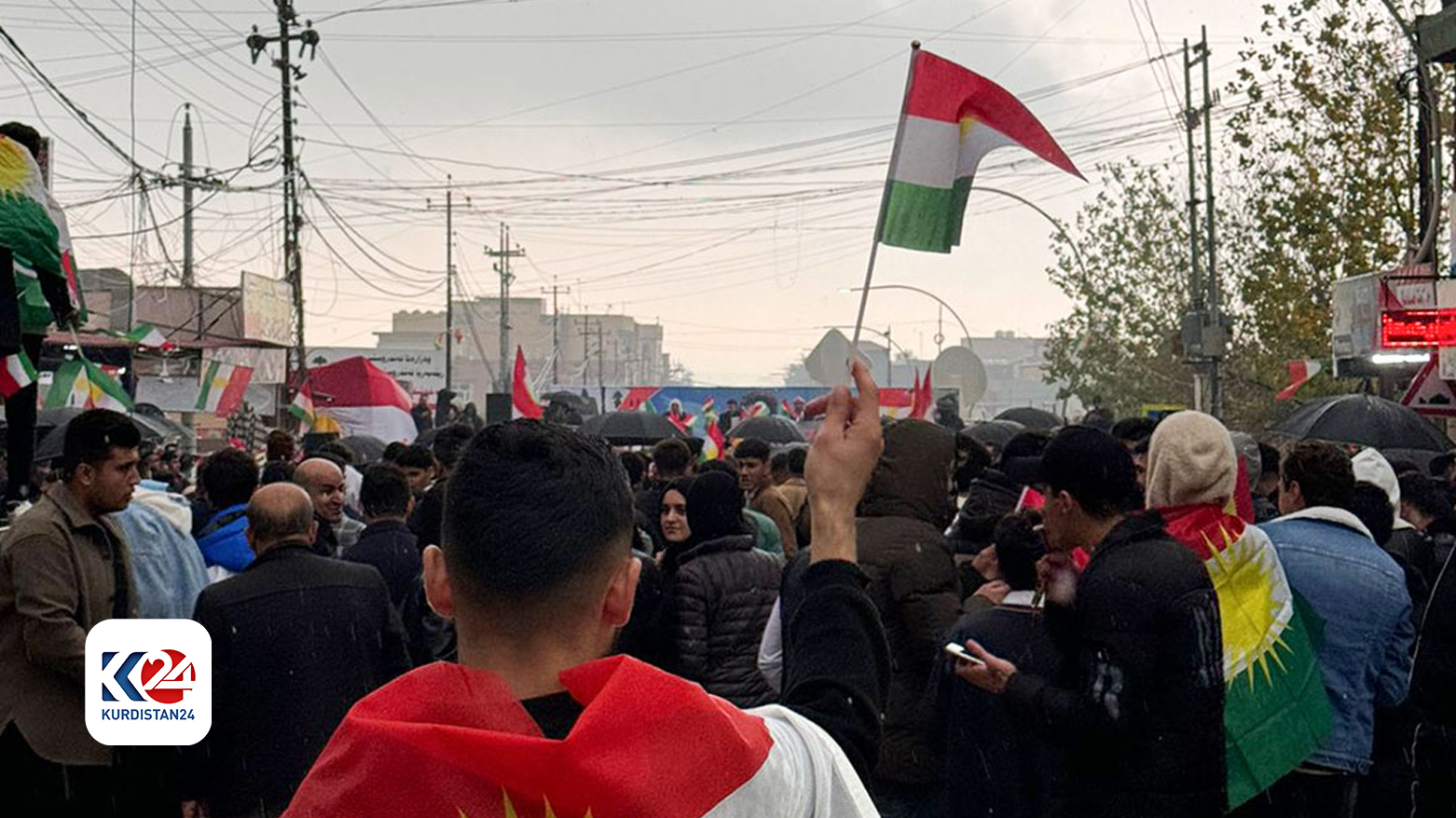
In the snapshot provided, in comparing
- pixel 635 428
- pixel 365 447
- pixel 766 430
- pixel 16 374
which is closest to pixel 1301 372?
pixel 766 430

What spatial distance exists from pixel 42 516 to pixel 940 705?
3233mm

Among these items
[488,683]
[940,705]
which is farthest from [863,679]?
[940,705]

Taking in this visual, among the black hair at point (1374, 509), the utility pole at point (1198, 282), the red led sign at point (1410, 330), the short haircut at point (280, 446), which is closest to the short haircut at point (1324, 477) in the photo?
the black hair at point (1374, 509)

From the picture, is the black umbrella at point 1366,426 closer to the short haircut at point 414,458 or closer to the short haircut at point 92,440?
the short haircut at point 414,458

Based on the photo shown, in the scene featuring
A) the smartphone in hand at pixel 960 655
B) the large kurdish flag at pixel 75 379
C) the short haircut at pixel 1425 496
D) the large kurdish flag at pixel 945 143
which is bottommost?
the smartphone in hand at pixel 960 655

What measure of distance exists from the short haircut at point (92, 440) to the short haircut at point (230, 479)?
5.40ft

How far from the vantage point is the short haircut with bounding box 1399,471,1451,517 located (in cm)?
848

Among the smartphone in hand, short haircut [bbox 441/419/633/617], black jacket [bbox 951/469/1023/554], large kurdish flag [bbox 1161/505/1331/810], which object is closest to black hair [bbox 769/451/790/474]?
black jacket [bbox 951/469/1023/554]

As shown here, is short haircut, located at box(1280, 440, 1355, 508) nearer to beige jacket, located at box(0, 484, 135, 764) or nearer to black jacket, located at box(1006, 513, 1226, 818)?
black jacket, located at box(1006, 513, 1226, 818)

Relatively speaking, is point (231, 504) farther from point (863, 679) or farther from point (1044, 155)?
point (863, 679)

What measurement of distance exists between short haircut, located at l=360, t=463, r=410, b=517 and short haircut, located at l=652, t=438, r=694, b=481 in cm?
242

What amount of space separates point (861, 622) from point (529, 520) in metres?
0.57

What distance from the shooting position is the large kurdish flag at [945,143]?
407 centimetres

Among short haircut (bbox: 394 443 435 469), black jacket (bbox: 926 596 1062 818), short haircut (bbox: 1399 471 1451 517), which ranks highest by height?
short haircut (bbox: 394 443 435 469)
